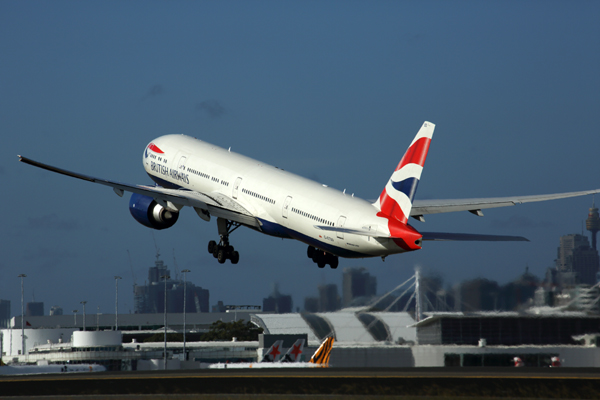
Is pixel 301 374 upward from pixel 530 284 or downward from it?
downward

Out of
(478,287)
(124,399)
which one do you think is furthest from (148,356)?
(124,399)

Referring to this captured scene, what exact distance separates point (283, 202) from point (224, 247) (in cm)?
812

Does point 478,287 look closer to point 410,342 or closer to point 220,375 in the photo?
point 410,342

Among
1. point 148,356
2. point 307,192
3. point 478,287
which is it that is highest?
point 307,192

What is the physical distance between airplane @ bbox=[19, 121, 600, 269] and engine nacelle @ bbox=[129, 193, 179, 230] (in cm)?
7

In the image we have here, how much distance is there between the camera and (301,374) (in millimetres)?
46906

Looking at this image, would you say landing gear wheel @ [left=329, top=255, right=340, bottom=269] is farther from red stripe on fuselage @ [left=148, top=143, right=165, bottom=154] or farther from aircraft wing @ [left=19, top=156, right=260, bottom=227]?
red stripe on fuselage @ [left=148, top=143, right=165, bottom=154]

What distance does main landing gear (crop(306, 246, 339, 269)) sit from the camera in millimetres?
55250

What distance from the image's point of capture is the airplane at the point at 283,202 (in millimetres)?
43156

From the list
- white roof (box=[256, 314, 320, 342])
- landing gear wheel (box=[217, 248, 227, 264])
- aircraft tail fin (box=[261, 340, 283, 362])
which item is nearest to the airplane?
landing gear wheel (box=[217, 248, 227, 264])

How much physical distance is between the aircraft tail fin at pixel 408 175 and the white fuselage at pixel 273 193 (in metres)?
0.96

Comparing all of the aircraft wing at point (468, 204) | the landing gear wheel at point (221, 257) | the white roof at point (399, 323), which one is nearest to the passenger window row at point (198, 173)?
the landing gear wheel at point (221, 257)

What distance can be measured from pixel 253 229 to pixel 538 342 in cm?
2782

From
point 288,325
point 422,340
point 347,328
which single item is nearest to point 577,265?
point 422,340
